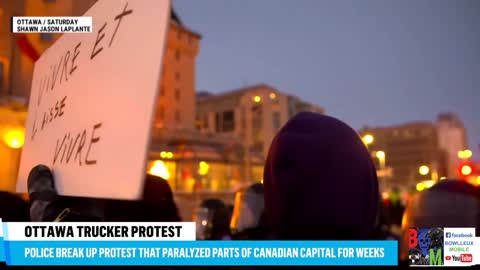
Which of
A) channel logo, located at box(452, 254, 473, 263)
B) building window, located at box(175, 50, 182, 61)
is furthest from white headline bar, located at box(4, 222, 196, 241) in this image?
building window, located at box(175, 50, 182, 61)

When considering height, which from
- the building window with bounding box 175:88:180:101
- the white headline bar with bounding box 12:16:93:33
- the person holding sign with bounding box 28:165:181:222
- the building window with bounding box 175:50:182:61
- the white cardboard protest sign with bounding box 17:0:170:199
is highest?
the building window with bounding box 175:50:182:61

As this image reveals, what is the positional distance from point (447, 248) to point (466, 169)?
3.99 meters

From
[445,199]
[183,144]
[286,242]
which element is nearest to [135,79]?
[286,242]

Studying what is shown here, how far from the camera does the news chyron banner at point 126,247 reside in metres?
1.45

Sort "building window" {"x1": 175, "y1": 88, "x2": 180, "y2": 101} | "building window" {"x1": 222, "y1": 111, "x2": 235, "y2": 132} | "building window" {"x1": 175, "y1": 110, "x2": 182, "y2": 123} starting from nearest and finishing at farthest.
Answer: "building window" {"x1": 175, "y1": 110, "x2": 182, "y2": 123} → "building window" {"x1": 175, "y1": 88, "x2": 180, "y2": 101} → "building window" {"x1": 222, "y1": 111, "x2": 235, "y2": 132}

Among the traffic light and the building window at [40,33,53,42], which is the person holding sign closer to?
the building window at [40,33,53,42]

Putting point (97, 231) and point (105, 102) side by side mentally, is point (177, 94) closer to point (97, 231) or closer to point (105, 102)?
point (97, 231)

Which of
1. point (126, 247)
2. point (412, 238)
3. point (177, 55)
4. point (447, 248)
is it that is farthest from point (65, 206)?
point (177, 55)

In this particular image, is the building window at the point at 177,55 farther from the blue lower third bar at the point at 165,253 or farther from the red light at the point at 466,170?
the blue lower third bar at the point at 165,253

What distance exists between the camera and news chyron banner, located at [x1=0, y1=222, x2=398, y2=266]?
1452 millimetres

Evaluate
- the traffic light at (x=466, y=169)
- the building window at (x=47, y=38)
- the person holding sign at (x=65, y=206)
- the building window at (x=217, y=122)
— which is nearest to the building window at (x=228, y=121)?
the building window at (x=217, y=122)

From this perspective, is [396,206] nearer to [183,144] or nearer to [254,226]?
[254,226]

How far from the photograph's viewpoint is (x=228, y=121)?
143ft

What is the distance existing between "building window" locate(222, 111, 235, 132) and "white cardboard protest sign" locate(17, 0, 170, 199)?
132ft
